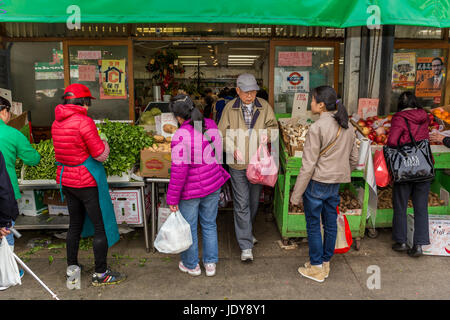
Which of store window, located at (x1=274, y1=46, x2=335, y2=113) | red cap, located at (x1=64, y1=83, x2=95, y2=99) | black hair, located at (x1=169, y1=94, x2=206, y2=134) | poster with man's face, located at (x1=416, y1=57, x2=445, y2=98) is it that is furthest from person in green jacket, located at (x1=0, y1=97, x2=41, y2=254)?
poster with man's face, located at (x1=416, y1=57, x2=445, y2=98)

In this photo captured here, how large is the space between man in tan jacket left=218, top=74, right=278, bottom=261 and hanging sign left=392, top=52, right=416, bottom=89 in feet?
12.6

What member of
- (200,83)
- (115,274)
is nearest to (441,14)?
(115,274)

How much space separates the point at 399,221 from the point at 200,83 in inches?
478

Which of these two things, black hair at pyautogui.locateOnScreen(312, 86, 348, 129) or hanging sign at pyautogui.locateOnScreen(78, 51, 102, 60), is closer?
black hair at pyautogui.locateOnScreen(312, 86, 348, 129)

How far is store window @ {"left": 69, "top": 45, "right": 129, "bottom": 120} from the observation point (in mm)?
6445

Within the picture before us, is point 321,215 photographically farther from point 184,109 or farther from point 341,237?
point 184,109

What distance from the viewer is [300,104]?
5109 mm

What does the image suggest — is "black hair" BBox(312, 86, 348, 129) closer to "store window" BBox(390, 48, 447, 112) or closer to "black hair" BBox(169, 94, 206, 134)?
"black hair" BBox(169, 94, 206, 134)

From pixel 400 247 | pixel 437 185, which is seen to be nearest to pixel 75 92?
pixel 400 247

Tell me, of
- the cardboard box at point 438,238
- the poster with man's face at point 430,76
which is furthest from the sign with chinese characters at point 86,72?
the poster with man's face at point 430,76

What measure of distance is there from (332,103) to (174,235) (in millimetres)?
1904

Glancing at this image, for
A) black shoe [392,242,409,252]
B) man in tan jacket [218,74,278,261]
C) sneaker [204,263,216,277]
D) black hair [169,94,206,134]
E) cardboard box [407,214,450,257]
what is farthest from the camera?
black shoe [392,242,409,252]

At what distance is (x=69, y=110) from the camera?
329 centimetres
